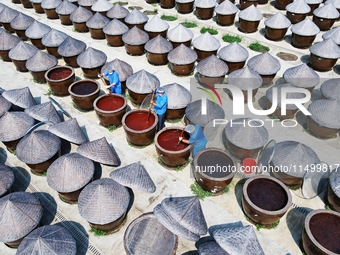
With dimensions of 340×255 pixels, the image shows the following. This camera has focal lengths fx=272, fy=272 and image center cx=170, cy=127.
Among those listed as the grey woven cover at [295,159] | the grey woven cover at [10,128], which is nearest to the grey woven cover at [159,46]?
the grey woven cover at [10,128]

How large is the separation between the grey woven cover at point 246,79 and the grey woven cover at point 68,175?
8.08 m

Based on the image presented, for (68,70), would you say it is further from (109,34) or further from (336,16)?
(336,16)

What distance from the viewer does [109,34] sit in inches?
681

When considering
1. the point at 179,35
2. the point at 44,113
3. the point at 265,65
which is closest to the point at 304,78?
the point at 265,65

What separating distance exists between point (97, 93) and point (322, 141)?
10.2m

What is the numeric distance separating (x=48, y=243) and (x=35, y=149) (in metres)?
3.72

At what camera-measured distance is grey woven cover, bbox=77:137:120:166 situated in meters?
9.45

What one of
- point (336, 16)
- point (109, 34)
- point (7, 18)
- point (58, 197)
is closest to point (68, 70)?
point (109, 34)

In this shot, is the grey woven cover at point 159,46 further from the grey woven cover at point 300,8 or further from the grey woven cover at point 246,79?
the grey woven cover at point 300,8

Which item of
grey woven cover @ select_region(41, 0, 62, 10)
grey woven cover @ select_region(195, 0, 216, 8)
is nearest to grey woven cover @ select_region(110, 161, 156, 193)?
grey woven cover @ select_region(195, 0, 216, 8)

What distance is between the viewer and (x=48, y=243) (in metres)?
6.95

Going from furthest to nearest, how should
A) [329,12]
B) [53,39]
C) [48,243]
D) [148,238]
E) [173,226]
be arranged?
[329,12] < [53,39] < [148,238] < [173,226] < [48,243]

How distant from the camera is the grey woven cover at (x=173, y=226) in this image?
278 inches

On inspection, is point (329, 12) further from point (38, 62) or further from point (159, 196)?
point (38, 62)
